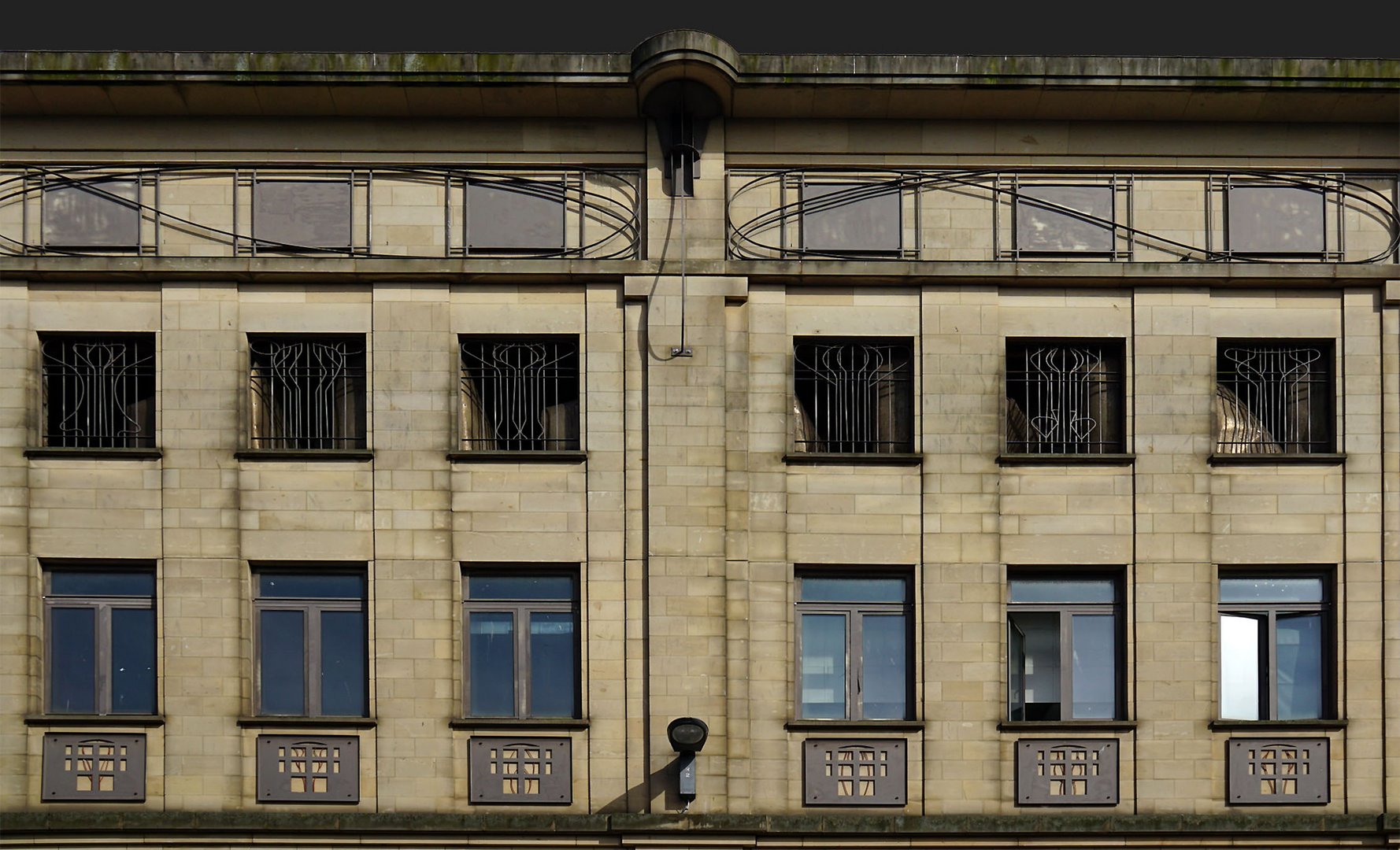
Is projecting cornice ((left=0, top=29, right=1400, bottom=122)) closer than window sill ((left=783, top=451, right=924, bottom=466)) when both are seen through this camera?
Yes

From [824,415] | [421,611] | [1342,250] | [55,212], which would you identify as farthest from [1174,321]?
[55,212]

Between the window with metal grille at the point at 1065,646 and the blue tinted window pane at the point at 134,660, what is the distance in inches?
400

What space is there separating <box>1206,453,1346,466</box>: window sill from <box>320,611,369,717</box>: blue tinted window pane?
10247 mm

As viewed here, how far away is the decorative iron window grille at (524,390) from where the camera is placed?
1471cm

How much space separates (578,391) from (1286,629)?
29.2 feet

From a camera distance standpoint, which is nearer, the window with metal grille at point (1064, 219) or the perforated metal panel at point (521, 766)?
the perforated metal panel at point (521, 766)

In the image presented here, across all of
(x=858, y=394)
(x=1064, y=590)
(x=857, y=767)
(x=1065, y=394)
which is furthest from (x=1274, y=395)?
(x=857, y=767)

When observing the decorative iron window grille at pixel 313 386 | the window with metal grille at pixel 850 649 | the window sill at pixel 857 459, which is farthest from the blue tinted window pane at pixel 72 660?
the window sill at pixel 857 459

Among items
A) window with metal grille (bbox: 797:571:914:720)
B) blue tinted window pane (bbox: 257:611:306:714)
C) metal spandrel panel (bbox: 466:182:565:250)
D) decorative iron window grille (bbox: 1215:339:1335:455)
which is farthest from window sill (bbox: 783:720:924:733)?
metal spandrel panel (bbox: 466:182:565:250)

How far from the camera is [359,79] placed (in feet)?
46.7

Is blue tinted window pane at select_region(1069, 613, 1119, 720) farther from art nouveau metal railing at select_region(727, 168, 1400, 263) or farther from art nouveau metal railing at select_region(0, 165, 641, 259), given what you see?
art nouveau metal railing at select_region(0, 165, 641, 259)

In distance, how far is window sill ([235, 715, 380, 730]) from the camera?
46.5ft

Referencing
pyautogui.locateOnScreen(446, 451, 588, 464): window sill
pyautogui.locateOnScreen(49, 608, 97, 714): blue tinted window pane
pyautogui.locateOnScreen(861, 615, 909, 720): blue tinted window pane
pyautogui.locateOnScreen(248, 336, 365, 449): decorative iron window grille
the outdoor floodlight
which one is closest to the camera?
the outdoor floodlight

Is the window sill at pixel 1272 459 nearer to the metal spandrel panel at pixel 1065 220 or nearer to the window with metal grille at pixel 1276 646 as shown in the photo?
the window with metal grille at pixel 1276 646
